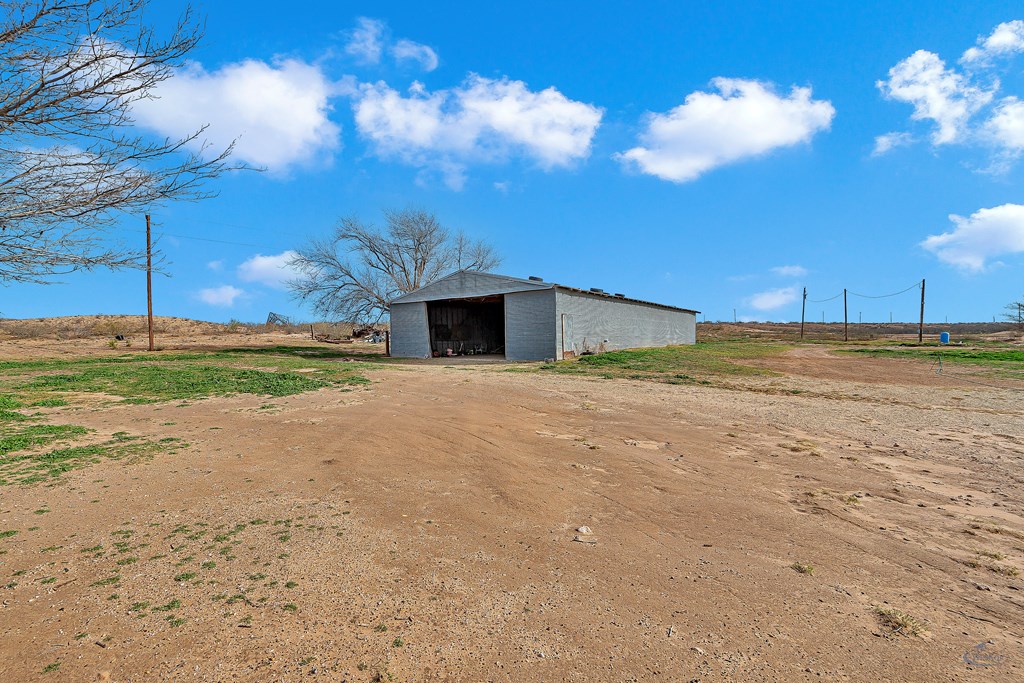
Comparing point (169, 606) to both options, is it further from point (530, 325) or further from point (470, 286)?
point (470, 286)

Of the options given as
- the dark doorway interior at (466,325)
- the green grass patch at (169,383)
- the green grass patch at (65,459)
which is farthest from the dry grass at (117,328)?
the green grass patch at (65,459)

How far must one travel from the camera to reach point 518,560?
3.65 meters

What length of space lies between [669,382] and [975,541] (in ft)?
37.1

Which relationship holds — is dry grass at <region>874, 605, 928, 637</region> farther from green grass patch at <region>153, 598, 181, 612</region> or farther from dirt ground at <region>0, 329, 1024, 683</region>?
green grass patch at <region>153, 598, 181, 612</region>

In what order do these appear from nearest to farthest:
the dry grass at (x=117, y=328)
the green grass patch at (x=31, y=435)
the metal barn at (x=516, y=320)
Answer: the green grass patch at (x=31, y=435) < the metal barn at (x=516, y=320) < the dry grass at (x=117, y=328)

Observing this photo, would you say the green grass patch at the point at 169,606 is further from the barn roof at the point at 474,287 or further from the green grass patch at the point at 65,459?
the barn roof at the point at 474,287

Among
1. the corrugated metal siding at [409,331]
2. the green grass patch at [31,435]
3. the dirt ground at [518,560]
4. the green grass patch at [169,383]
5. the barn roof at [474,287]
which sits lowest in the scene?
the dirt ground at [518,560]

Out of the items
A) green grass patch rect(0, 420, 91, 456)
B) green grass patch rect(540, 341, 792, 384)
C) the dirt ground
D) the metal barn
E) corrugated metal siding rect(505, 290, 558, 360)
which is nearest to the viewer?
the dirt ground

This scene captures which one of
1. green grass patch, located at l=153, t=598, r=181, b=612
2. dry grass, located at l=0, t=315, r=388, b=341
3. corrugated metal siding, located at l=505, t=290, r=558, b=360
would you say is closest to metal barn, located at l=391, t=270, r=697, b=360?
corrugated metal siding, located at l=505, t=290, r=558, b=360

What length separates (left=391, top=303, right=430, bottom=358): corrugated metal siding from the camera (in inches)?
1149

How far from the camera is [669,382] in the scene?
1533 centimetres

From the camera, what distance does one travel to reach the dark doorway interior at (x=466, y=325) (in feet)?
99.9

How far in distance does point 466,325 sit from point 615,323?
944cm

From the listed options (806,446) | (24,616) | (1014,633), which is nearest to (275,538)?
(24,616)
